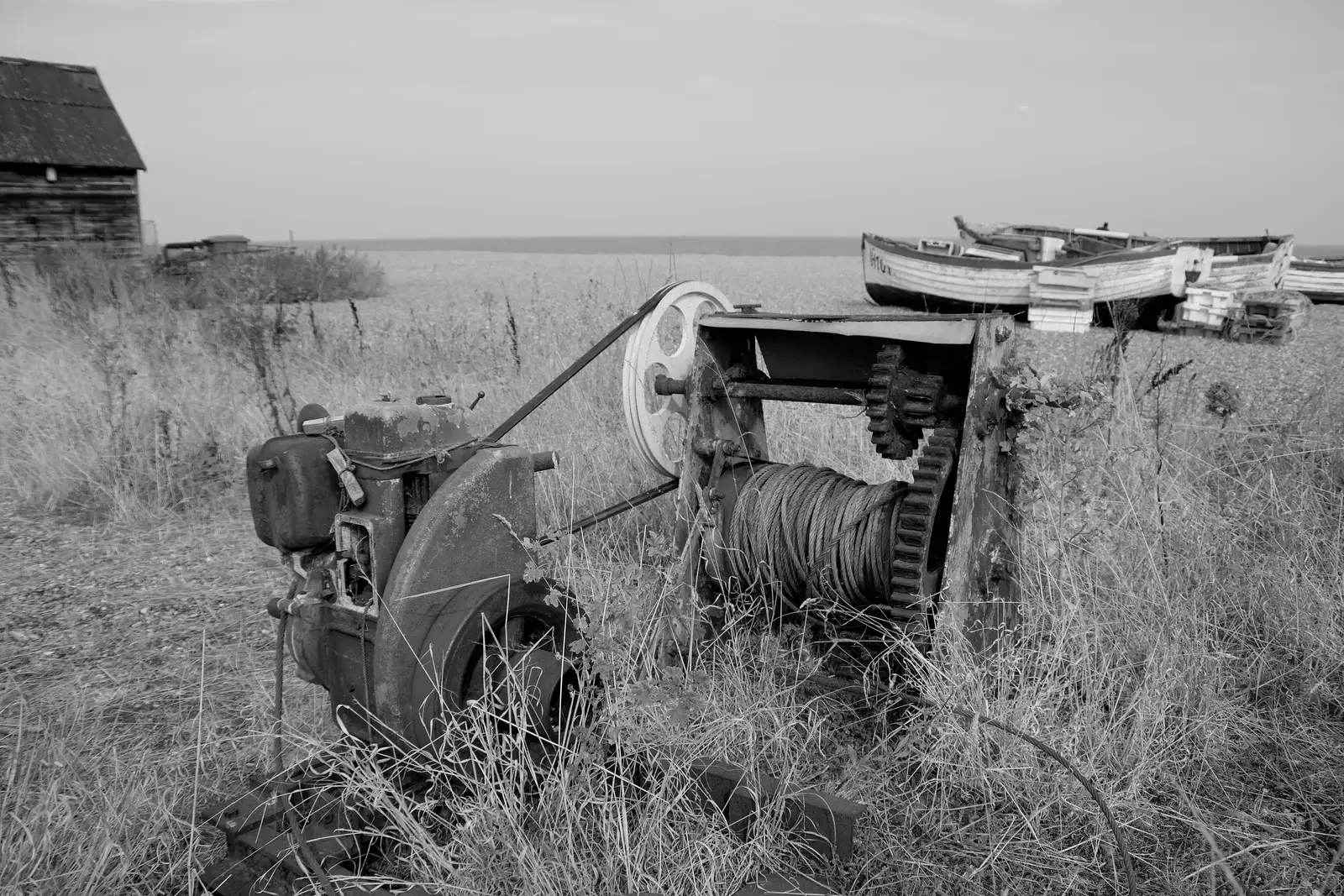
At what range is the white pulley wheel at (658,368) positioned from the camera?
3.18 m

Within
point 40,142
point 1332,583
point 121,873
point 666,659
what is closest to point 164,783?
point 121,873

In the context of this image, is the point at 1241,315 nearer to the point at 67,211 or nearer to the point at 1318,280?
the point at 1318,280

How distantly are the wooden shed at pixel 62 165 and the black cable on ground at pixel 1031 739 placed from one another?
17.8 m

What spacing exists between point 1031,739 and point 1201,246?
17902 mm

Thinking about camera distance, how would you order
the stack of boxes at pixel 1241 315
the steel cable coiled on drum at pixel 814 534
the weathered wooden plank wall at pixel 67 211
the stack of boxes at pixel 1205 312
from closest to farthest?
the steel cable coiled on drum at pixel 814 534, the stack of boxes at pixel 1241 315, the stack of boxes at pixel 1205 312, the weathered wooden plank wall at pixel 67 211

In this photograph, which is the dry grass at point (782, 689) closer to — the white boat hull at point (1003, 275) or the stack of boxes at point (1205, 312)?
the white boat hull at point (1003, 275)

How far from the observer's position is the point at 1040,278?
13.2 metres

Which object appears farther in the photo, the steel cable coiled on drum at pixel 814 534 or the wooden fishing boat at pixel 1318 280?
the wooden fishing boat at pixel 1318 280

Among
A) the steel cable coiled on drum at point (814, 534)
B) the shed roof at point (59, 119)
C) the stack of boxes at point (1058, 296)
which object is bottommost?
the steel cable coiled on drum at point (814, 534)

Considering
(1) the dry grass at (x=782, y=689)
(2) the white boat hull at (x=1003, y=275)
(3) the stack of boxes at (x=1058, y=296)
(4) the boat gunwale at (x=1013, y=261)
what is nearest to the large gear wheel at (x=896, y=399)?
(1) the dry grass at (x=782, y=689)

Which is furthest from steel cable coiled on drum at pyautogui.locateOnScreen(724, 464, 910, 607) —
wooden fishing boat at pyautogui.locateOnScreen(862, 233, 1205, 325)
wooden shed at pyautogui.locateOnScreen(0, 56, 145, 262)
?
wooden shed at pyautogui.locateOnScreen(0, 56, 145, 262)

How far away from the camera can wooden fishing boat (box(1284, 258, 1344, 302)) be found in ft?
55.8

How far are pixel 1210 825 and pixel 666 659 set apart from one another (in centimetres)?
166

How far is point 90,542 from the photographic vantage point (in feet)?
15.4
